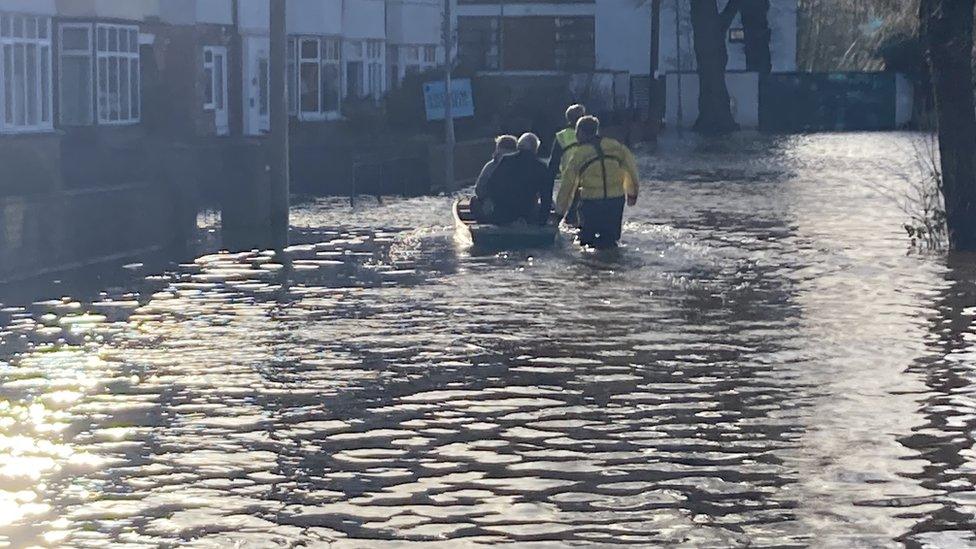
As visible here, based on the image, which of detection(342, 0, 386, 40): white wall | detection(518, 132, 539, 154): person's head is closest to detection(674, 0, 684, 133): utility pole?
detection(342, 0, 386, 40): white wall

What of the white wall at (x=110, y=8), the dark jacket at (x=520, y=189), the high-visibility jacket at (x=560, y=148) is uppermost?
the white wall at (x=110, y=8)

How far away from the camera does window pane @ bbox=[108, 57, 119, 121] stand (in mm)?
41156

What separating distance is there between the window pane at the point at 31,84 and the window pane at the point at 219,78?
14.1m

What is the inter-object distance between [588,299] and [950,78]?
601 cm

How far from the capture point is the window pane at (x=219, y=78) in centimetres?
4853

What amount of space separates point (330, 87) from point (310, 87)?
1.38 m

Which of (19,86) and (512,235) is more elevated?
(19,86)

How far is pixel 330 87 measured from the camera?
5441cm

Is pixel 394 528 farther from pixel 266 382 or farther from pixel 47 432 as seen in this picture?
pixel 266 382

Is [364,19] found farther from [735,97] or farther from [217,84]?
[735,97]

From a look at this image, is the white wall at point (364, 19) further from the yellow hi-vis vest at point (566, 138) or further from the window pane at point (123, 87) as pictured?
the yellow hi-vis vest at point (566, 138)

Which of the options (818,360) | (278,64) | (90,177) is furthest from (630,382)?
(90,177)

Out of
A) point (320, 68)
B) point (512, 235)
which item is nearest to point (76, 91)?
point (320, 68)

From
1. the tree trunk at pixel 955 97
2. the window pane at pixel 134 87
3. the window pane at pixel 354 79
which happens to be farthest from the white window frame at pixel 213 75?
the tree trunk at pixel 955 97
